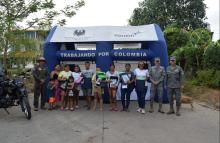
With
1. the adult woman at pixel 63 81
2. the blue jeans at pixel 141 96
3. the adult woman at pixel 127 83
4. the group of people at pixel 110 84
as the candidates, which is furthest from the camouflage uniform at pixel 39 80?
the blue jeans at pixel 141 96

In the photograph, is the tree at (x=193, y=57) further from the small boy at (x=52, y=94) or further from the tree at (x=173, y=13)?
the tree at (x=173, y=13)

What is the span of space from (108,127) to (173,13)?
102 ft

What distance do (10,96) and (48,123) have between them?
1.36 metres

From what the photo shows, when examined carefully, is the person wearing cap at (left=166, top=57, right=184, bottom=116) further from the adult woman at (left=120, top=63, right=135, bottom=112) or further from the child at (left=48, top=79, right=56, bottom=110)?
the child at (left=48, top=79, right=56, bottom=110)

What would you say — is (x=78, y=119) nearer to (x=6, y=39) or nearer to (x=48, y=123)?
(x=48, y=123)

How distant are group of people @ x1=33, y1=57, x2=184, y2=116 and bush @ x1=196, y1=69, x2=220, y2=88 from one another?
4.03m

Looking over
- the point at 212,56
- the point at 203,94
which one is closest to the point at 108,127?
the point at 203,94

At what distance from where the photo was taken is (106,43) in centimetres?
1352

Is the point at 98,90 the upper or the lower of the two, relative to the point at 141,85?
lower

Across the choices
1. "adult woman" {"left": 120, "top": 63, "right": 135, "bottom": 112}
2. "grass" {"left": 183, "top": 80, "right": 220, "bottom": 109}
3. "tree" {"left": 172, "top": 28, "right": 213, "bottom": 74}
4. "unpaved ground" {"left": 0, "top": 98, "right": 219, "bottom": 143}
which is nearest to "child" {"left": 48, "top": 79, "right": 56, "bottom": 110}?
"unpaved ground" {"left": 0, "top": 98, "right": 219, "bottom": 143}

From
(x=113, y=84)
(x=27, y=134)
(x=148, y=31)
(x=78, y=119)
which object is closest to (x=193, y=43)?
(x=148, y=31)

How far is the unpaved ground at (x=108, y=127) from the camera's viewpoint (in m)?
8.21

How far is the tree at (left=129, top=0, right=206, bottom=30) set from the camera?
38812 mm

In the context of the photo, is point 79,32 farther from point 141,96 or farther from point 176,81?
point 176,81
